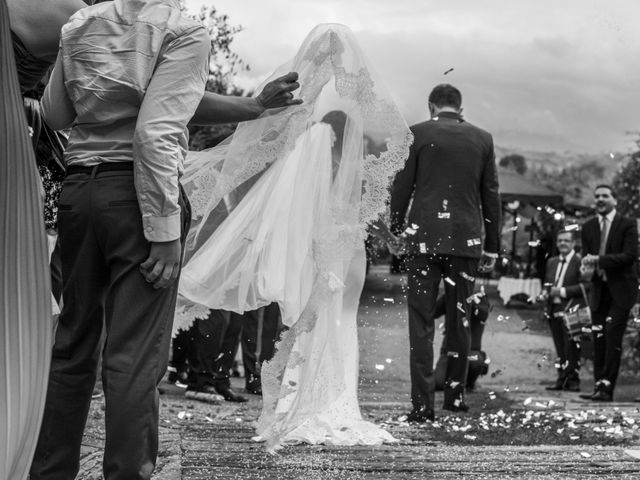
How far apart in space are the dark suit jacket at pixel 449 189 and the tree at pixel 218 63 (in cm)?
268

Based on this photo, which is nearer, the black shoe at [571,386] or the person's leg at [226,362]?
the person's leg at [226,362]

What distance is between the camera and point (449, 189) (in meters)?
7.22

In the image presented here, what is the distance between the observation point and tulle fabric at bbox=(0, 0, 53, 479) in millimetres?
2988

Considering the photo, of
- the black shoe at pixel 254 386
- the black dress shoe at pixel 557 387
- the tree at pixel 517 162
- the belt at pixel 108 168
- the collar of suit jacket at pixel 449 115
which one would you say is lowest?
the black dress shoe at pixel 557 387

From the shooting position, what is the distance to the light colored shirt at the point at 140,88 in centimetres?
322

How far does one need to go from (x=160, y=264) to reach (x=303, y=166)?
2.48 metres

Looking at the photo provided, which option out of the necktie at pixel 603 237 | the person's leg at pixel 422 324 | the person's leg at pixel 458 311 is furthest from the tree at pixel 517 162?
the person's leg at pixel 422 324

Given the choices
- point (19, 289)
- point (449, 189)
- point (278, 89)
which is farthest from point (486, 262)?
point (19, 289)

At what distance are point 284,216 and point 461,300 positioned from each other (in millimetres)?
2140

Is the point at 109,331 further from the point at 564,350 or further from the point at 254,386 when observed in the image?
the point at 564,350

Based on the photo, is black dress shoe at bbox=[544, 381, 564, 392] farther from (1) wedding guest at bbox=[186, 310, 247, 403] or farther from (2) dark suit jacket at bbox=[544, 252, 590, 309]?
(1) wedding guest at bbox=[186, 310, 247, 403]

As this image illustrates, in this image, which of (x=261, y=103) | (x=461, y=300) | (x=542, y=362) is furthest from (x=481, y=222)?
(x=542, y=362)

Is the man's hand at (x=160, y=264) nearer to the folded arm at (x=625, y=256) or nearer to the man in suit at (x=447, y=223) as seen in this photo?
the man in suit at (x=447, y=223)

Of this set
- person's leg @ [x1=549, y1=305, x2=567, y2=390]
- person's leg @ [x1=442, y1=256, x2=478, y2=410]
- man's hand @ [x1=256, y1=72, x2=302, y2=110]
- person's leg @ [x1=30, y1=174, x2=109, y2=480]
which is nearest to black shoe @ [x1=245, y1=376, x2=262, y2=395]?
person's leg @ [x1=442, y1=256, x2=478, y2=410]
